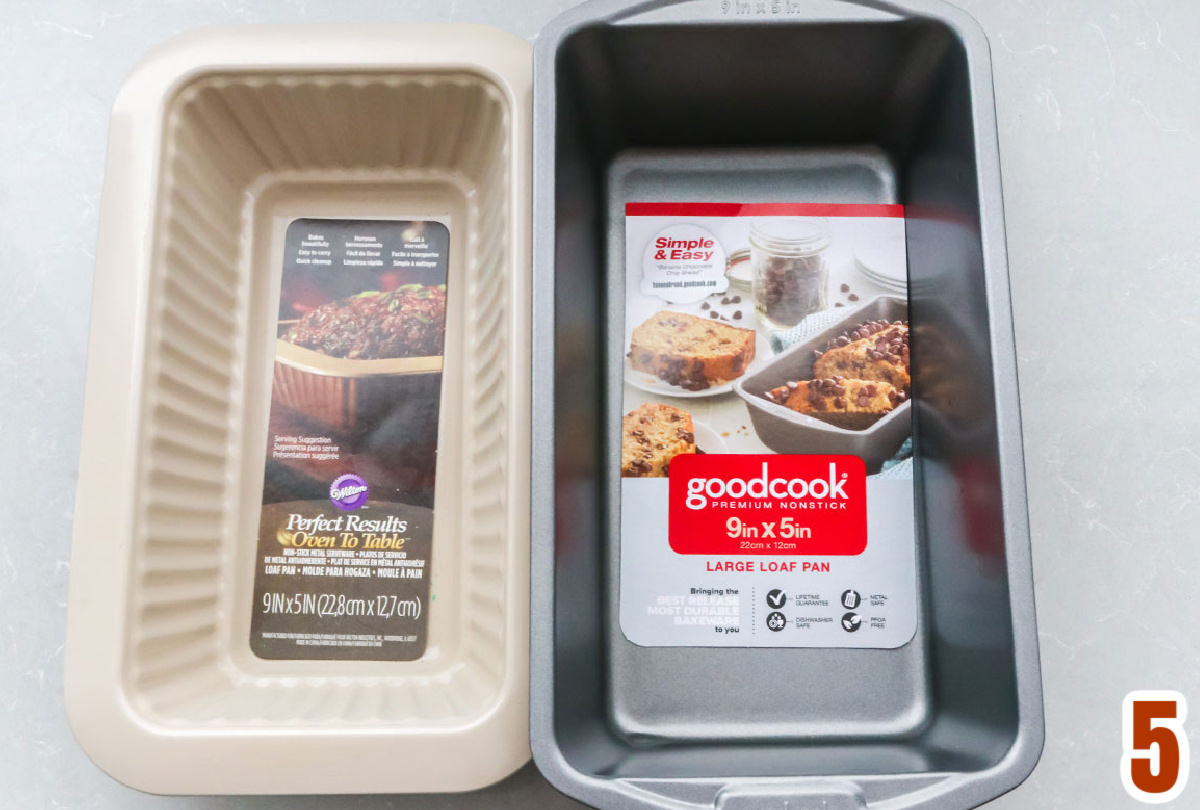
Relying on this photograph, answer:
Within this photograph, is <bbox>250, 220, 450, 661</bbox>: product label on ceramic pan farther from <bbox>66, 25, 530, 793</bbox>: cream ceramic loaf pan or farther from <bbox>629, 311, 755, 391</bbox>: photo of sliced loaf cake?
<bbox>629, 311, 755, 391</bbox>: photo of sliced loaf cake

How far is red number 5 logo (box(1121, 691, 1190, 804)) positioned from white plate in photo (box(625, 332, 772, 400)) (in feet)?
1.49

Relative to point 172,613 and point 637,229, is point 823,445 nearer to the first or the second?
point 637,229

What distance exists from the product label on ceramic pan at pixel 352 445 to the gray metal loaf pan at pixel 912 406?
168mm

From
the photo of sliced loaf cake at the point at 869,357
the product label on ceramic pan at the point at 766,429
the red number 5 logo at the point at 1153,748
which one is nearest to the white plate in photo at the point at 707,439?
the product label on ceramic pan at the point at 766,429

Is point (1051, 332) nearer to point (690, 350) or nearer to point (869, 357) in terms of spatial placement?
point (869, 357)

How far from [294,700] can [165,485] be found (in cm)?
21

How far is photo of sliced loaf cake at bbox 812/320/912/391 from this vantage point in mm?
741

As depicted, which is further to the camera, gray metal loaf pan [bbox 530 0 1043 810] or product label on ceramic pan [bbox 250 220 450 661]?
product label on ceramic pan [bbox 250 220 450 661]

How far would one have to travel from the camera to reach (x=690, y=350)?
75 centimetres

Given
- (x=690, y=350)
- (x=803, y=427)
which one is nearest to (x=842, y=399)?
(x=803, y=427)

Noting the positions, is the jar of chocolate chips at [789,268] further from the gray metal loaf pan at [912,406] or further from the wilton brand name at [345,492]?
the wilton brand name at [345,492]

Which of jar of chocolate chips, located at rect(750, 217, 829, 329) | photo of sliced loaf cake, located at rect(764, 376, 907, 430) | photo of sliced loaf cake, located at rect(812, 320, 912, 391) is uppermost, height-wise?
jar of chocolate chips, located at rect(750, 217, 829, 329)

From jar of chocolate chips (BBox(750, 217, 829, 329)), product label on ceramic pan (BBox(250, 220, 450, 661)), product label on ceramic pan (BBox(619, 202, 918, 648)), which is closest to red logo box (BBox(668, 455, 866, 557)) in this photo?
product label on ceramic pan (BBox(619, 202, 918, 648))

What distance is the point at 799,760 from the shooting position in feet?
2.21
